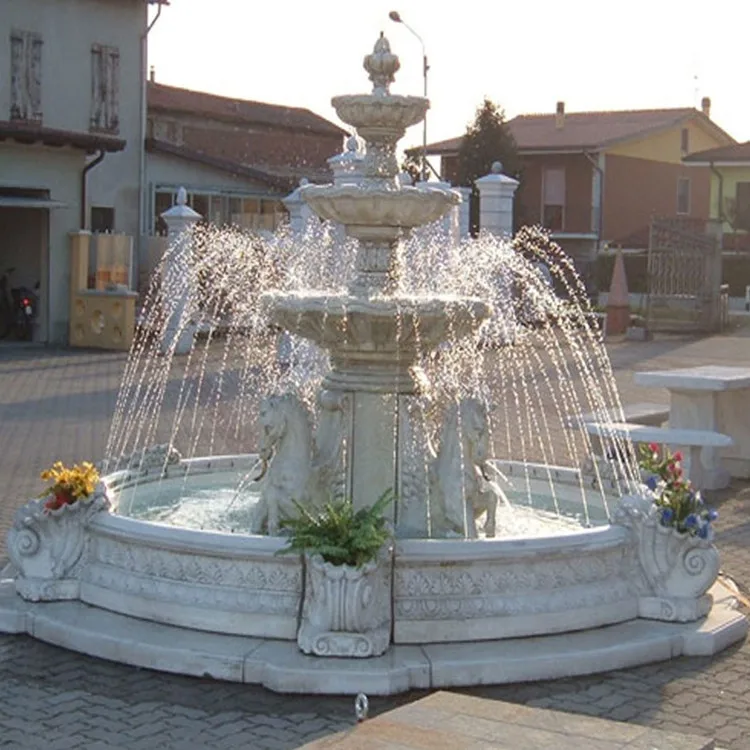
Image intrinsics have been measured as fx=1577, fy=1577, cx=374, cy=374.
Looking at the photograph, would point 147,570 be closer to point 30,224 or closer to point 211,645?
point 211,645

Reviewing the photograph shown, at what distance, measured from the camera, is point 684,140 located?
54.6 metres

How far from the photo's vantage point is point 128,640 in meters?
7.82

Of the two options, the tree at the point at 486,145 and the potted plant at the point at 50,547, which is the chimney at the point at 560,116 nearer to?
the tree at the point at 486,145

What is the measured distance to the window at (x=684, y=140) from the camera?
178 feet

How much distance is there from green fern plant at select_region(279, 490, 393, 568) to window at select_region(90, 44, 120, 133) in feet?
81.8

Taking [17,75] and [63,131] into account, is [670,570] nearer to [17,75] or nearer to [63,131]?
[63,131]

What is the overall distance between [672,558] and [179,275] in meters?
19.4

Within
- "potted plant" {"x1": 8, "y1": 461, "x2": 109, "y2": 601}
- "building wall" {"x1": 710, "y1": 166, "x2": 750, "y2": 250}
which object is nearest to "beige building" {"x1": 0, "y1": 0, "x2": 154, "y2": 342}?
"potted plant" {"x1": 8, "y1": 461, "x2": 109, "y2": 601}

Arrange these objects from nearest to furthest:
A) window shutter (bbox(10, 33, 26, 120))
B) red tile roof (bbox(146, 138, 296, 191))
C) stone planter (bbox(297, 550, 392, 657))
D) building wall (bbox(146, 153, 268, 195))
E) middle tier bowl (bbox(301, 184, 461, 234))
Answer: stone planter (bbox(297, 550, 392, 657)) → middle tier bowl (bbox(301, 184, 461, 234)) → window shutter (bbox(10, 33, 26, 120)) → red tile roof (bbox(146, 138, 296, 191)) → building wall (bbox(146, 153, 268, 195))

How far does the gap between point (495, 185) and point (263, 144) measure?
1708 cm

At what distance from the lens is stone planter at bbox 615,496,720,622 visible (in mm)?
8461

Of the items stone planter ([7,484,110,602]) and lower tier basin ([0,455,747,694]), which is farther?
stone planter ([7,484,110,602])

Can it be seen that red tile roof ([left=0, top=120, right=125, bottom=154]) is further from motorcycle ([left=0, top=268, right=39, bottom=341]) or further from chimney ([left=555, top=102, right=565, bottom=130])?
chimney ([left=555, top=102, right=565, bottom=130])

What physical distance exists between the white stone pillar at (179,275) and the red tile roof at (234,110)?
1413 centimetres
